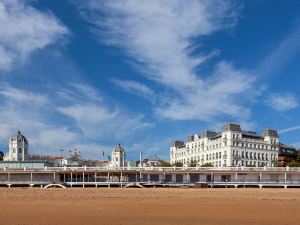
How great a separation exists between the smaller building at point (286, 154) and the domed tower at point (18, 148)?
8603cm

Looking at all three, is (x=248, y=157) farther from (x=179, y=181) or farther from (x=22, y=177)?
(x=22, y=177)

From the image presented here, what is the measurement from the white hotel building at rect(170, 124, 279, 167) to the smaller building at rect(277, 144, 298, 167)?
2.22 meters

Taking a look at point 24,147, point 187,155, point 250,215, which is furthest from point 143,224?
point 24,147

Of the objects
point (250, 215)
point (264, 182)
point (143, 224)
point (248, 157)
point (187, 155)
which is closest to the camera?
point (143, 224)

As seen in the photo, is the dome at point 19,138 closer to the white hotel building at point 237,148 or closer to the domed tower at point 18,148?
the domed tower at point 18,148

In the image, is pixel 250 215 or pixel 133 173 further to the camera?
pixel 133 173

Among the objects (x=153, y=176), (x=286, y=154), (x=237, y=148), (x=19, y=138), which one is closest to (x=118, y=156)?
(x=19, y=138)

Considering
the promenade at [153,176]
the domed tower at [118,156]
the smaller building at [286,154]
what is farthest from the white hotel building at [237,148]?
the promenade at [153,176]

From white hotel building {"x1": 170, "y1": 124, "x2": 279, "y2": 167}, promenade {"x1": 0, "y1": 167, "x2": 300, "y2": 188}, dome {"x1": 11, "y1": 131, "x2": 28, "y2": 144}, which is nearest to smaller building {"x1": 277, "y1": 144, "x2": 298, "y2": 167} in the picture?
white hotel building {"x1": 170, "y1": 124, "x2": 279, "y2": 167}

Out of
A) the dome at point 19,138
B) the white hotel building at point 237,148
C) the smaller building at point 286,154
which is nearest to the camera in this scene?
the white hotel building at point 237,148

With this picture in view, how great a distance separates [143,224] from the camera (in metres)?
19.5

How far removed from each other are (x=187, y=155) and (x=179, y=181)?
7048 cm

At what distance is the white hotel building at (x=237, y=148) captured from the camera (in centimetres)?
12131

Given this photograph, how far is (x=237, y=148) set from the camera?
12200 centimetres
